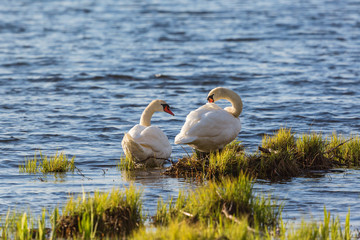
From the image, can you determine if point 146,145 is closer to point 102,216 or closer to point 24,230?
point 102,216

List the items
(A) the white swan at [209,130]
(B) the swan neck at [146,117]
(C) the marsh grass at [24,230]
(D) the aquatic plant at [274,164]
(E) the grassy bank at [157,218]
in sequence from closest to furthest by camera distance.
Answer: (C) the marsh grass at [24,230] → (E) the grassy bank at [157,218] → (D) the aquatic plant at [274,164] → (A) the white swan at [209,130] → (B) the swan neck at [146,117]

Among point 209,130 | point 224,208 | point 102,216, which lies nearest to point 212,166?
point 209,130

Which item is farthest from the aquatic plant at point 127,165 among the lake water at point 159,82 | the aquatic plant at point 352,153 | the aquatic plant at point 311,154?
the aquatic plant at point 352,153

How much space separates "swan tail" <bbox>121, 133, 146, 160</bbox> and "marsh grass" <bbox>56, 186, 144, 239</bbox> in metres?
3.09

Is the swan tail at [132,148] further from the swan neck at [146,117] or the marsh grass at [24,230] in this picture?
the marsh grass at [24,230]

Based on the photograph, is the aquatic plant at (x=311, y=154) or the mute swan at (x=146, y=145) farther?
the mute swan at (x=146, y=145)

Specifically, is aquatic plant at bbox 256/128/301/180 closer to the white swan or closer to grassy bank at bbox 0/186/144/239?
the white swan

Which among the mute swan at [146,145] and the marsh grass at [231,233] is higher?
the mute swan at [146,145]

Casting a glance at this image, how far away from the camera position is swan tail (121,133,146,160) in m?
9.65

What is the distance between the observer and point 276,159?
29.5 feet

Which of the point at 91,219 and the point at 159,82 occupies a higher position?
the point at 159,82

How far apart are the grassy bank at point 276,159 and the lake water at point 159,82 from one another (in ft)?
0.94

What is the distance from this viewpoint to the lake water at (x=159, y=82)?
8.74m

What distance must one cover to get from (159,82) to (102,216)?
14.4 meters
